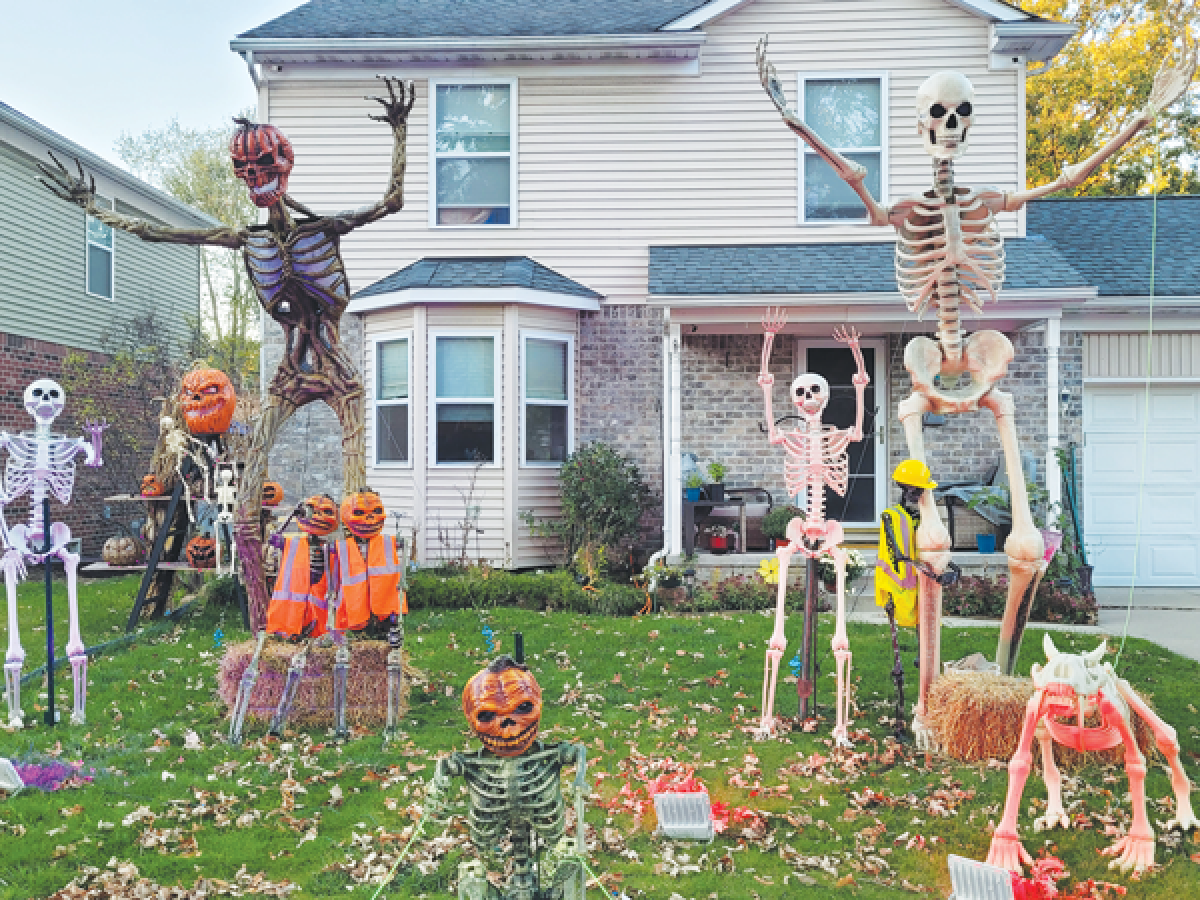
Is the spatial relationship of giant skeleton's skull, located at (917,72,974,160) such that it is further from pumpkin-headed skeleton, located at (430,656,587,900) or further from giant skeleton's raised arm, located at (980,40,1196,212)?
pumpkin-headed skeleton, located at (430,656,587,900)

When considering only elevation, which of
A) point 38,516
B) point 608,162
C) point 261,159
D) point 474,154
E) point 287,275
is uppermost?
point 474,154

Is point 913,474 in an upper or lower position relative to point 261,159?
lower

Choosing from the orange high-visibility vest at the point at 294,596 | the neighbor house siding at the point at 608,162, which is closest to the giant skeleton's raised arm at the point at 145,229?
the orange high-visibility vest at the point at 294,596

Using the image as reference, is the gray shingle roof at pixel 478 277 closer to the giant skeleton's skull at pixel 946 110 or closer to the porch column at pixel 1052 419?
the porch column at pixel 1052 419

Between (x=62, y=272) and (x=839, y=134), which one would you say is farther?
(x=62, y=272)

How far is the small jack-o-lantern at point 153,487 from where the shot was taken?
9492mm

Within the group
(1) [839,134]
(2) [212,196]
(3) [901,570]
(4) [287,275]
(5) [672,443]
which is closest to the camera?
(3) [901,570]

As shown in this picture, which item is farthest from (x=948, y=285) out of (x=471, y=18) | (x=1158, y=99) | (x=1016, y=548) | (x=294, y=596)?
(x=471, y=18)

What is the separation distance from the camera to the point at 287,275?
657 centimetres

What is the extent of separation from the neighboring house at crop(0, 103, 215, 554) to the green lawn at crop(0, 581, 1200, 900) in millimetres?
7801

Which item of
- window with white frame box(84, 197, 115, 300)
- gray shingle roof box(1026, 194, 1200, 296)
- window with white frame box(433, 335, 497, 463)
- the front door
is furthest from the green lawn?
window with white frame box(84, 197, 115, 300)

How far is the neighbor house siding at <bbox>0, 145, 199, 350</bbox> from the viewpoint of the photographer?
13555mm

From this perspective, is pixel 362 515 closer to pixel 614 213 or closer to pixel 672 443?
pixel 672 443

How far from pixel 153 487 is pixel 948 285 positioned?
7.86 m
